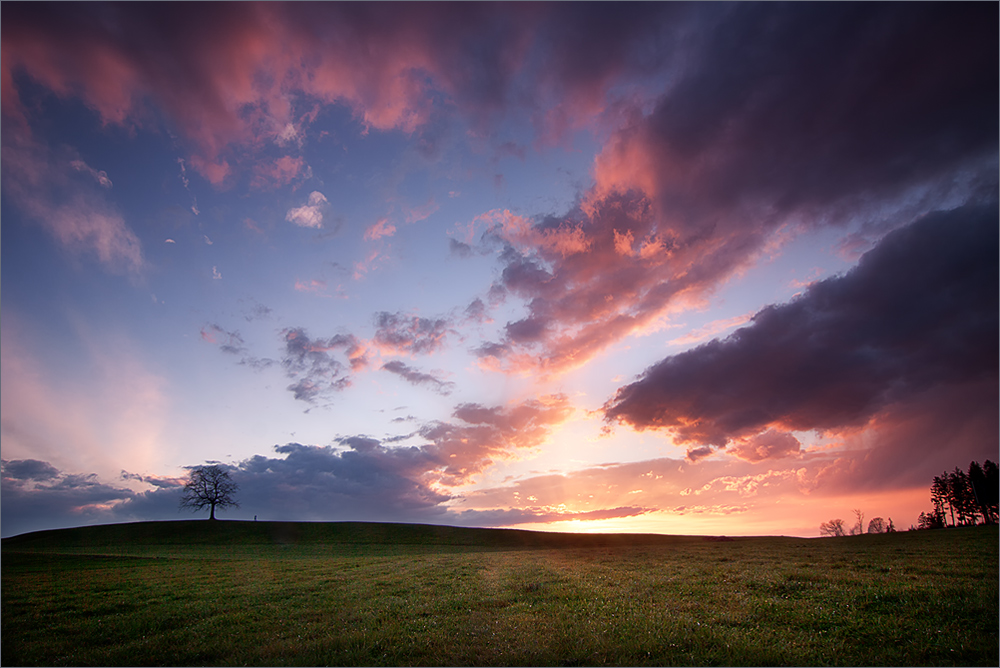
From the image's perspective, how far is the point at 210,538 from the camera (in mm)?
85938

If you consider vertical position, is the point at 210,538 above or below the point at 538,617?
below

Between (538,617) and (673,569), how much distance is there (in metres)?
18.5

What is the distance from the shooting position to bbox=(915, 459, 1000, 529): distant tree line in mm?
107625

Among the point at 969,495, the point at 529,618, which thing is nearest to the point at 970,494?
the point at 969,495

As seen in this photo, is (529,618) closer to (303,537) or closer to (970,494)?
(303,537)

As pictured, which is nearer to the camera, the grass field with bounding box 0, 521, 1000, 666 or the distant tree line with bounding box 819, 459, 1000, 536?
the grass field with bounding box 0, 521, 1000, 666

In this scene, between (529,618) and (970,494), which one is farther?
(970,494)

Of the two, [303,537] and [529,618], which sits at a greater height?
[529,618]

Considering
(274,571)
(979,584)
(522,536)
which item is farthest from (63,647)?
(522,536)

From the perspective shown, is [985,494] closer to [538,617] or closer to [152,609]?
[538,617]

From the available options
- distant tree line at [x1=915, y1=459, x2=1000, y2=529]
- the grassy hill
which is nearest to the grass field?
the grassy hill

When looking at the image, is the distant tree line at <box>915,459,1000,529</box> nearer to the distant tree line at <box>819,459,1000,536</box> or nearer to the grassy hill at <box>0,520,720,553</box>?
the distant tree line at <box>819,459,1000,536</box>

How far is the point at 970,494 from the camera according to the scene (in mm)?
112938

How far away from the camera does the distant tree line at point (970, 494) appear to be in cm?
10762
